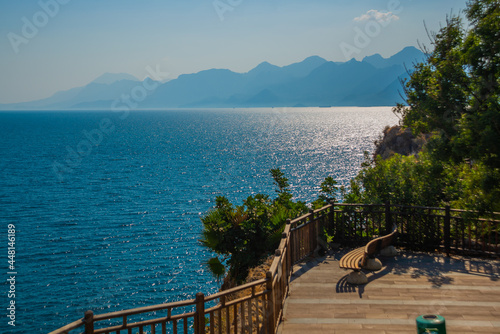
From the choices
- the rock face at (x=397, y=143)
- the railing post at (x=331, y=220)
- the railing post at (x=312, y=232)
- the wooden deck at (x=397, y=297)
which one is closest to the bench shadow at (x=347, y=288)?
the wooden deck at (x=397, y=297)

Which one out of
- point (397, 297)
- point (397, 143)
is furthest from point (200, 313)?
point (397, 143)

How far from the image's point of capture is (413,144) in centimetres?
4928

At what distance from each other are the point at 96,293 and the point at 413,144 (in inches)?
1564

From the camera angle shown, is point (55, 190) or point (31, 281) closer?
point (31, 281)

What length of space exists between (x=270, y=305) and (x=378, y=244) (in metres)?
4.81

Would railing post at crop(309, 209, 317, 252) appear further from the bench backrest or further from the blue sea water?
the blue sea water

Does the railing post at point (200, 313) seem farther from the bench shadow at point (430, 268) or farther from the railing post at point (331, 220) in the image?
the railing post at point (331, 220)

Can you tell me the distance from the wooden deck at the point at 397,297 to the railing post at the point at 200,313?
68.9 inches

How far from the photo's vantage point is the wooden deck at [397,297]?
7.52 m

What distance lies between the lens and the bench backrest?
996 centimetres

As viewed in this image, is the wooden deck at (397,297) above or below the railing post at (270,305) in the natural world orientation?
below

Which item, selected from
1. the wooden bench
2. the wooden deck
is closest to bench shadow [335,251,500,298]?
the wooden deck

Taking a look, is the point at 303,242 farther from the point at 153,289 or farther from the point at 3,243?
the point at 3,243

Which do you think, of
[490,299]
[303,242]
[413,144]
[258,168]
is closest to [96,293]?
[303,242]
